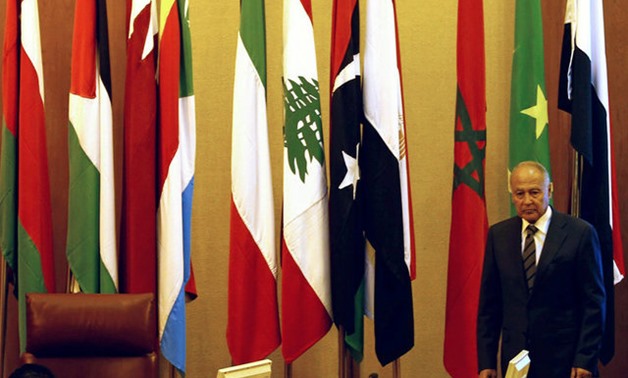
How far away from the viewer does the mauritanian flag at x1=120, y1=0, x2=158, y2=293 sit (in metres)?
4.43

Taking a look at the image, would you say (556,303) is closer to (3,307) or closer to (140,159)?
(140,159)

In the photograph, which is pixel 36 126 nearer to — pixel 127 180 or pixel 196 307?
pixel 127 180

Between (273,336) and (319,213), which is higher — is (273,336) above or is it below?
below

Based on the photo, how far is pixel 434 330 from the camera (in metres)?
5.21

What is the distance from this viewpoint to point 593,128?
180 inches

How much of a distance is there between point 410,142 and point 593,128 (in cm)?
106

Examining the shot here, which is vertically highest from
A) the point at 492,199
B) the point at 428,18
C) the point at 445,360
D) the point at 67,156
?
the point at 428,18

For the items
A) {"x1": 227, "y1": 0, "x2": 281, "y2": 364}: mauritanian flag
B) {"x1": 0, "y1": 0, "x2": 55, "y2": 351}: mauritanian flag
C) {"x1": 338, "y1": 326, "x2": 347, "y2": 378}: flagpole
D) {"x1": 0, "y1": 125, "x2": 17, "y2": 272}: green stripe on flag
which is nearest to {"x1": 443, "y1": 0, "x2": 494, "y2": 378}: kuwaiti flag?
{"x1": 338, "y1": 326, "x2": 347, "y2": 378}: flagpole

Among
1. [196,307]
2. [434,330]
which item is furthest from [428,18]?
[196,307]

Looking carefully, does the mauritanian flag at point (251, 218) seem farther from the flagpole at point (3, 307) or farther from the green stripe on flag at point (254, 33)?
the flagpole at point (3, 307)

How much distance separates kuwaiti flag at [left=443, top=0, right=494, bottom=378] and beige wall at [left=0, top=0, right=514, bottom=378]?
598 millimetres

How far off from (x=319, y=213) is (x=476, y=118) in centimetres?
91

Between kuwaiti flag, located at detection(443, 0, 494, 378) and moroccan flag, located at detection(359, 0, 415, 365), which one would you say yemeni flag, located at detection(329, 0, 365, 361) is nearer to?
moroccan flag, located at detection(359, 0, 415, 365)

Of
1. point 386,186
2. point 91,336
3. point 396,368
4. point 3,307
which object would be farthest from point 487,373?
point 3,307
